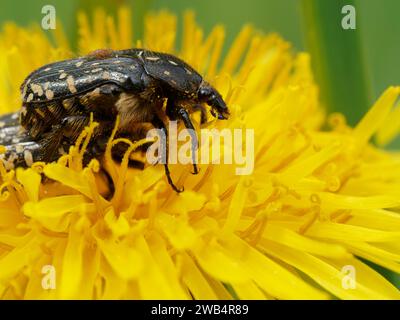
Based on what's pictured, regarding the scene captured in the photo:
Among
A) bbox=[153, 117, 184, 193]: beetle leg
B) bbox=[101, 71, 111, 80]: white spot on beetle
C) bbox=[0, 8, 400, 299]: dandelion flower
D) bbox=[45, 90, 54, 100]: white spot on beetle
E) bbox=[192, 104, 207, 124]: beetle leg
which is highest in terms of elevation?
bbox=[101, 71, 111, 80]: white spot on beetle

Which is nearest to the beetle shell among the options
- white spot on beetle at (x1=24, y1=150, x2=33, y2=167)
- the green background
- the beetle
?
the beetle

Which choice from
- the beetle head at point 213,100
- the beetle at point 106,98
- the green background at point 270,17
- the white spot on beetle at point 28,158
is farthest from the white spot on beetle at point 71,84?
the green background at point 270,17

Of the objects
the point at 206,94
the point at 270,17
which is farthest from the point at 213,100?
the point at 270,17

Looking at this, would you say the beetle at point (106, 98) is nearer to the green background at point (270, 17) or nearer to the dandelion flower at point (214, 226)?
the dandelion flower at point (214, 226)

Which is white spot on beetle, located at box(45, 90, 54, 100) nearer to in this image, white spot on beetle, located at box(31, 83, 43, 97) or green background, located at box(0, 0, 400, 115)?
white spot on beetle, located at box(31, 83, 43, 97)

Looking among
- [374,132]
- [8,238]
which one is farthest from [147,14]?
[8,238]

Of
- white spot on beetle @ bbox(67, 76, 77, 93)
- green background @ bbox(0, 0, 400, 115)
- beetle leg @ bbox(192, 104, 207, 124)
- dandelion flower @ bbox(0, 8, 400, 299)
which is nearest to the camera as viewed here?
dandelion flower @ bbox(0, 8, 400, 299)

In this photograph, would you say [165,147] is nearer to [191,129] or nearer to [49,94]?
[191,129]
